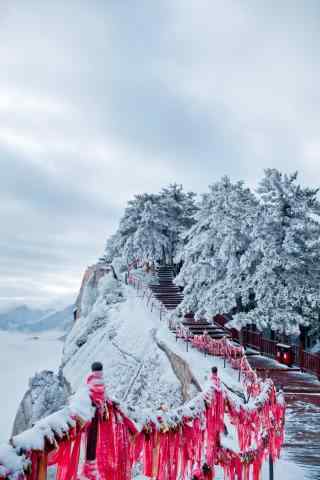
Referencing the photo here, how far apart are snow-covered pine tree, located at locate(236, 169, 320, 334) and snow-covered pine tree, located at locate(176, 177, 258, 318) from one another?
1020mm

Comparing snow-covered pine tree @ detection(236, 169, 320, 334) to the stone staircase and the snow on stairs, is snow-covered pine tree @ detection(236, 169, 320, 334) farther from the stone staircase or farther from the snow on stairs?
the snow on stairs

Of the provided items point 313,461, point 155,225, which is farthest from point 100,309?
point 313,461

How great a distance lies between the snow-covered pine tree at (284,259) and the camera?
21.0m

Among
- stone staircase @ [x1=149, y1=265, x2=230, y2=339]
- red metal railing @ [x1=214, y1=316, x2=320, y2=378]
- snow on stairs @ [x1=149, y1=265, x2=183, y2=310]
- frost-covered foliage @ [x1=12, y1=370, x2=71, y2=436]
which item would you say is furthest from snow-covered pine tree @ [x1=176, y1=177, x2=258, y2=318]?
frost-covered foliage @ [x1=12, y1=370, x2=71, y2=436]

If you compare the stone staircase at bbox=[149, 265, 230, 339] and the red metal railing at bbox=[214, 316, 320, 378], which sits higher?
the stone staircase at bbox=[149, 265, 230, 339]

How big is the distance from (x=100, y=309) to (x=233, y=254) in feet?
49.5

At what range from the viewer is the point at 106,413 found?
137 inches

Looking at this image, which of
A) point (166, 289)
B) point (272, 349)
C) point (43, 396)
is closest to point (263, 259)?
point (272, 349)

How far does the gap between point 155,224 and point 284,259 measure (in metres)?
23.5

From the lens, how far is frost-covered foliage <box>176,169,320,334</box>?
21172mm

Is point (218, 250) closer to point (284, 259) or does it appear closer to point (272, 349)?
point (284, 259)

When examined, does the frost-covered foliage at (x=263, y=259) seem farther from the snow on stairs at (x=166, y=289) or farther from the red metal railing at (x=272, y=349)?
the snow on stairs at (x=166, y=289)

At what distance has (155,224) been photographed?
43.7 m

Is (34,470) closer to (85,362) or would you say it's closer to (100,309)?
(85,362)
